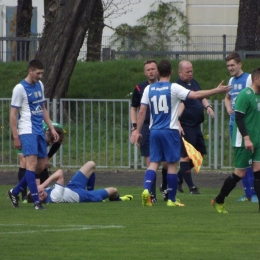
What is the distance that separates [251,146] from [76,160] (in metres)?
10.0

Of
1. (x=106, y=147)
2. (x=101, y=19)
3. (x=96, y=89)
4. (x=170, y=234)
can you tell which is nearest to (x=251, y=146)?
(x=170, y=234)

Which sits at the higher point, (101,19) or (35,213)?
(101,19)

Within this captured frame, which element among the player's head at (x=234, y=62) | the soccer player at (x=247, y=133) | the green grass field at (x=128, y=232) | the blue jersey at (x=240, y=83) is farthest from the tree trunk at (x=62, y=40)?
the soccer player at (x=247, y=133)

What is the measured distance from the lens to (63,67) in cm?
2581

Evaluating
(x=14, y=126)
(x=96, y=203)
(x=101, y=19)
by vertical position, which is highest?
(x=101, y=19)

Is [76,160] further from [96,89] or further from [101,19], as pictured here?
[101,19]

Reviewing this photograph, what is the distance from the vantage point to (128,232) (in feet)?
35.9

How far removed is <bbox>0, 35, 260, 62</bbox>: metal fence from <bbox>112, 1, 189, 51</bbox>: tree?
0.04 metres

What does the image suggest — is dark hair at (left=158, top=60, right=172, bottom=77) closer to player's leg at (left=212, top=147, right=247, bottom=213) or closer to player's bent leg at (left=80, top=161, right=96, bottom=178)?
player's leg at (left=212, top=147, right=247, bottom=213)

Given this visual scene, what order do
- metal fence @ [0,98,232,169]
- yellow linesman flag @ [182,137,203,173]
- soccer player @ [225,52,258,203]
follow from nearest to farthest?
1. soccer player @ [225,52,258,203]
2. yellow linesman flag @ [182,137,203,173]
3. metal fence @ [0,98,232,169]

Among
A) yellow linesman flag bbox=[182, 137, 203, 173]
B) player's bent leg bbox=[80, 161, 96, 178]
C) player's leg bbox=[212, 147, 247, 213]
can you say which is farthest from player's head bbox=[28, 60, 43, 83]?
yellow linesman flag bbox=[182, 137, 203, 173]

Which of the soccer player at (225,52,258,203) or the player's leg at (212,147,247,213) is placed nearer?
the player's leg at (212,147,247,213)

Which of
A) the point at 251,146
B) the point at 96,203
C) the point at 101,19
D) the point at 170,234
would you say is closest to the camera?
the point at 170,234

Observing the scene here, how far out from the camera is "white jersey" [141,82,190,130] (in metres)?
14.0
